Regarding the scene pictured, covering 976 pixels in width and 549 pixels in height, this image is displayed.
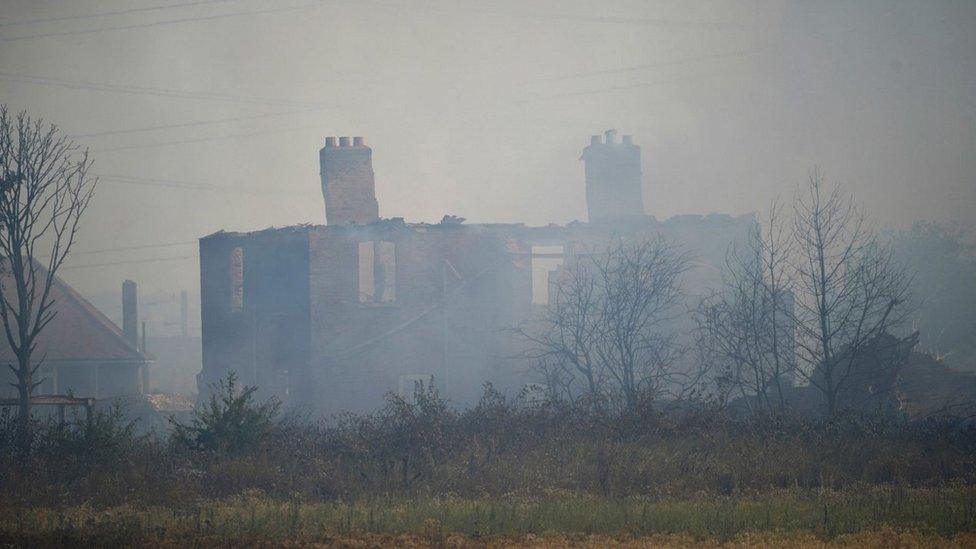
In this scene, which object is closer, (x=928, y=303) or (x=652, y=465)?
(x=652, y=465)

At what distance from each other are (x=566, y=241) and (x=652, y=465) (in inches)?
870

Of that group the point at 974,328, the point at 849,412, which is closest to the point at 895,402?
the point at 849,412

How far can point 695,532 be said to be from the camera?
10.0 metres

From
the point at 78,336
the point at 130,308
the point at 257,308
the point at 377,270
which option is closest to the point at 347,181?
the point at 377,270

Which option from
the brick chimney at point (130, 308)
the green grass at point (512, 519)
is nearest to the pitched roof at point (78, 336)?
the brick chimney at point (130, 308)

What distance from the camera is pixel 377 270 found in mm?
34625

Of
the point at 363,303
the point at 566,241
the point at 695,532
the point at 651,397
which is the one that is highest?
the point at 566,241

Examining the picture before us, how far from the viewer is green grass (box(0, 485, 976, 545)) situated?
10.0m

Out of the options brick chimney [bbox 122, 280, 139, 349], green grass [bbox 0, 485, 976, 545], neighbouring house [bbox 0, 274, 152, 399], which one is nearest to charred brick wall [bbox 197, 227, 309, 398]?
neighbouring house [bbox 0, 274, 152, 399]

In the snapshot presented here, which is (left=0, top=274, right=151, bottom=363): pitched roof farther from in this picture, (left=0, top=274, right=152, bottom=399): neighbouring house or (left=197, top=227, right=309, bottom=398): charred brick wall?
(left=197, top=227, right=309, bottom=398): charred brick wall

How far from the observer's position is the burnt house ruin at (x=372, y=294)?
32.8 metres

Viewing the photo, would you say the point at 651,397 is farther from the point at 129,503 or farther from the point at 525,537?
the point at 129,503

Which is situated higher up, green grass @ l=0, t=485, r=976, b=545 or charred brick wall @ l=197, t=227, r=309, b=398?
charred brick wall @ l=197, t=227, r=309, b=398

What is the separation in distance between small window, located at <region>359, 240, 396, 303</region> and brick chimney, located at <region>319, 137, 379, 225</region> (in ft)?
3.74
